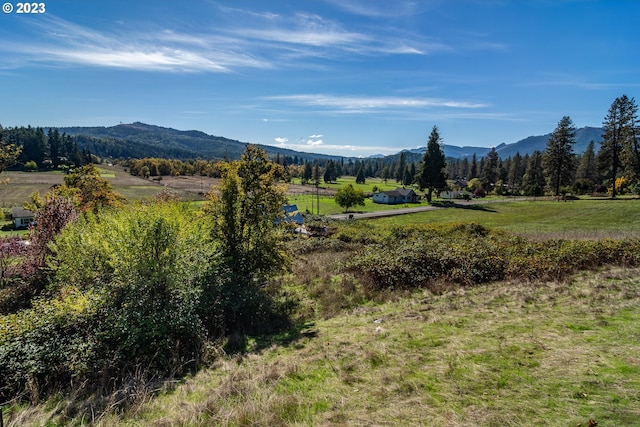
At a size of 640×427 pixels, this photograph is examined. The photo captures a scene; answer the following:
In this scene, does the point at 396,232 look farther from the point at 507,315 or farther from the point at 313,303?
the point at 507,315

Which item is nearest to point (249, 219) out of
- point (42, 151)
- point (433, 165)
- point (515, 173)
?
point (433, 165)

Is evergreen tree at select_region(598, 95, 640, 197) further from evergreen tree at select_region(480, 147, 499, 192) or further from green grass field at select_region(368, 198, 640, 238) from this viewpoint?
evergreen tree at select_region(480, 147, 499, 192)

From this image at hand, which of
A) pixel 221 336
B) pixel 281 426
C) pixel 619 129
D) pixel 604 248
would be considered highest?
pixel 619 129

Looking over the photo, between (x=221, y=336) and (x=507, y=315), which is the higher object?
(x=507, y=315)

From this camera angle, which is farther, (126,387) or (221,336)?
(221,336)

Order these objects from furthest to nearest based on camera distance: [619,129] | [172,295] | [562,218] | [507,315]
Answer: [619,129]
[562,218]
[172,295]
[507,315]

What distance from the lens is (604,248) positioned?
50.9 feet

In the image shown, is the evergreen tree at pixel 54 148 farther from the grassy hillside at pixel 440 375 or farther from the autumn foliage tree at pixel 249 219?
the grassy hillside at pixel 440 375

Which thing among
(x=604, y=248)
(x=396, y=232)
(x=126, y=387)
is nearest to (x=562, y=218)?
(x=396, y=232)

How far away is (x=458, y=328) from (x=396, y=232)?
20.6 m

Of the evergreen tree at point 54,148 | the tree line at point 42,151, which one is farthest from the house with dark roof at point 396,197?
the evergreen tree at point 54,148

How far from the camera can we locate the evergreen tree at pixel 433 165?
70.2 m

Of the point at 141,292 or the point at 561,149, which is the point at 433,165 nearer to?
the point at 561,149

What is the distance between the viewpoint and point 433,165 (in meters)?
70.9
